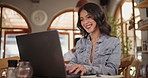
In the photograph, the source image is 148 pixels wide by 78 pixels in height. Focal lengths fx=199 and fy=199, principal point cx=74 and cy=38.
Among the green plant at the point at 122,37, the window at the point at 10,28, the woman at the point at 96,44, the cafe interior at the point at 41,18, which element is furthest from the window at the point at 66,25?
the woman at the point at 96,44

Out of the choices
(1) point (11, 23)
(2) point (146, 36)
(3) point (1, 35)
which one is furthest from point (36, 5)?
(2) point (146, 36)

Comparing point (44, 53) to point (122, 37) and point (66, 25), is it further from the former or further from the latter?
point (66, 25)

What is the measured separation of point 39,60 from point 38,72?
0.07 meters

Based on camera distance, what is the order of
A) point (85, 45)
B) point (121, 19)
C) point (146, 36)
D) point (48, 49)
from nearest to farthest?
point (48, 49) → point (85, 45) → point (146, 36) → point (121, 19)

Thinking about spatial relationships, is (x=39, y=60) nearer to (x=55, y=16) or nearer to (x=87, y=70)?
(x=87, y=70)

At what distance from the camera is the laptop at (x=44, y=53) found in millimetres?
850

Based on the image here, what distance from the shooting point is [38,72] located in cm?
103

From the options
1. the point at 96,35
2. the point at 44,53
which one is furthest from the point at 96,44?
the point at 44,53

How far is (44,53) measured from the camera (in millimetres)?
946

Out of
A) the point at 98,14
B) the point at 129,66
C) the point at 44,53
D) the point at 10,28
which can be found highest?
the point at 10,28

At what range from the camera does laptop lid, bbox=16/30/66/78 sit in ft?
2.79

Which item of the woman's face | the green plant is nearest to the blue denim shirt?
the woman's face

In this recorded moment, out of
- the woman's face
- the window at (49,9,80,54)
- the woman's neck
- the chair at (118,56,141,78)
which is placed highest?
the window at (49,9,80,54)

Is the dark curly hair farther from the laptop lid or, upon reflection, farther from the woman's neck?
the laptop lid
